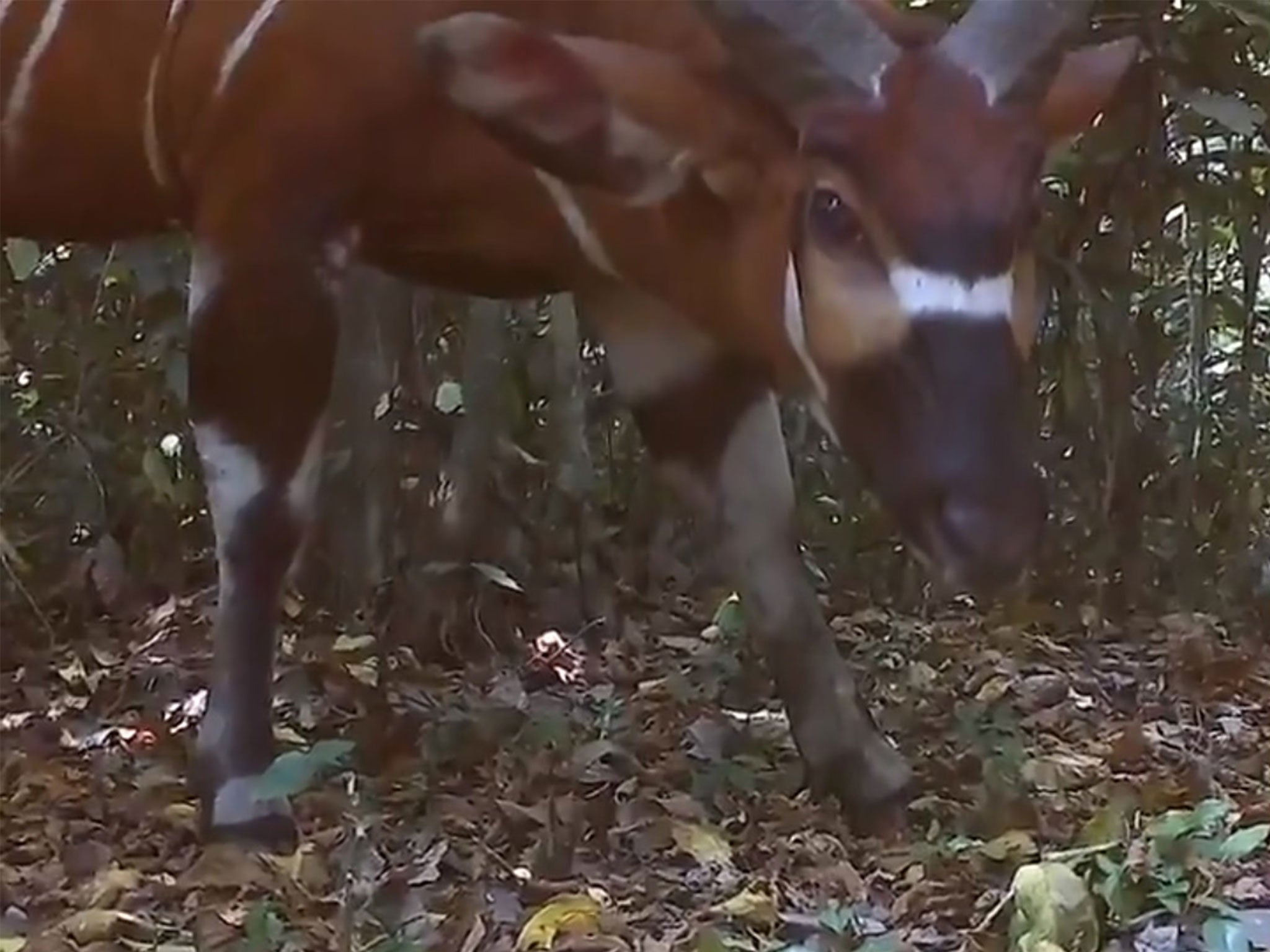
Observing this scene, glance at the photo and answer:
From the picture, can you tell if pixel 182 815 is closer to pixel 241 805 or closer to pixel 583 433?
pixel 241 805

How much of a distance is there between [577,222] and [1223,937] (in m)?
1.06

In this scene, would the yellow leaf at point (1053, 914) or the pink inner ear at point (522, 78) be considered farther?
the pink inner ear at point (522, 78)

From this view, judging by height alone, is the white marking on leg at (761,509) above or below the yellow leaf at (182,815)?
above

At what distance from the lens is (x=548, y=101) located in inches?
92.7

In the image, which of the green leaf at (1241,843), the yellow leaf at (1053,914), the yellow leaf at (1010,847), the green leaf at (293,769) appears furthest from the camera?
the yellow leaf at (1010,847)

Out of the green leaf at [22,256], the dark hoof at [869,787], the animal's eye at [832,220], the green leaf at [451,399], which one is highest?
the animal's eye at [832,220]

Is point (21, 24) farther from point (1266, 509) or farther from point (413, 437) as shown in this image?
point (1266, 509)

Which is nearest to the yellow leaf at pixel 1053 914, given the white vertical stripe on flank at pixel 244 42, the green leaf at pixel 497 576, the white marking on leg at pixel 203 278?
the white marking on leg at pixel 203 278

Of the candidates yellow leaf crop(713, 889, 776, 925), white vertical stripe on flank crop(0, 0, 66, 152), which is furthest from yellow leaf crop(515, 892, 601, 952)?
white vertical stripe on flank crop(0, 0, 66, 152)

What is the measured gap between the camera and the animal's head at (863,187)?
6.93 ft

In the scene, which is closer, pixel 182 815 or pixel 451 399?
Result: pixel 182 815

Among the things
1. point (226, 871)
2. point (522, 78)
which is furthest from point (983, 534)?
point (226, 871)

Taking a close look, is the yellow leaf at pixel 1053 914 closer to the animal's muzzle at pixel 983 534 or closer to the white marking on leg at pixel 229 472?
the animal's muzzle at pixel 983 534

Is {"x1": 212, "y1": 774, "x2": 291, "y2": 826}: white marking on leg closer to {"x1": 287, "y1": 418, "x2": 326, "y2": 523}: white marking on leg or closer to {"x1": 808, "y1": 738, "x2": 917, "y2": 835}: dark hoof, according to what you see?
{"x1": 287, "y1": 418, "x2": 326, "y2": 523}: white marking on leg
